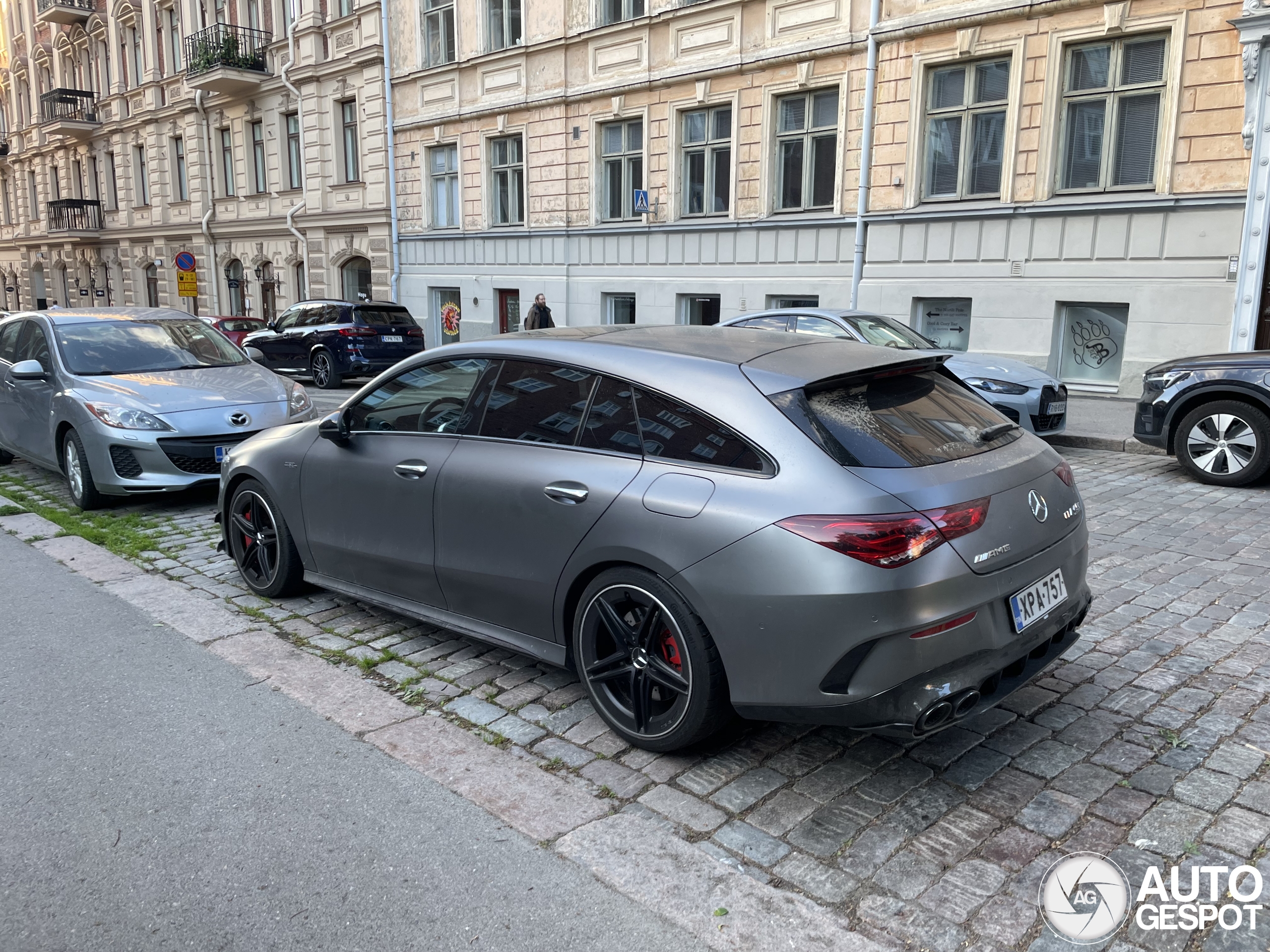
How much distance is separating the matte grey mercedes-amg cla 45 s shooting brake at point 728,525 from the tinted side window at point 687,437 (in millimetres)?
10

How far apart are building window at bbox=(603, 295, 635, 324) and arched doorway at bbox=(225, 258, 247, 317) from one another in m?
16.3

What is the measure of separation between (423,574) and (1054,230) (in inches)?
519

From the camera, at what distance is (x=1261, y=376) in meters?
7.75

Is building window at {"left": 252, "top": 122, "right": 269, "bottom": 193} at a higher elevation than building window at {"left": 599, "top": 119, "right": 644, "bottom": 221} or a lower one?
higher

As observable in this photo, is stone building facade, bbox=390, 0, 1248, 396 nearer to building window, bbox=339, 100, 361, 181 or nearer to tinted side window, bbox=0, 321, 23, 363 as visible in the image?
building window, bbox=339, 100, 361, 181

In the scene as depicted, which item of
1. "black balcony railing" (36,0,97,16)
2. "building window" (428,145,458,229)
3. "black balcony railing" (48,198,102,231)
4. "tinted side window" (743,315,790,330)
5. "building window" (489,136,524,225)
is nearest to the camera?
"tinted side window" (743,315,790,330)

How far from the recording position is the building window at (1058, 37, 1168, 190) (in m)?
13.7

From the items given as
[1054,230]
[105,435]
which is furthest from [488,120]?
→ [105,435]

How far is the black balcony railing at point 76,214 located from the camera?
40.5m

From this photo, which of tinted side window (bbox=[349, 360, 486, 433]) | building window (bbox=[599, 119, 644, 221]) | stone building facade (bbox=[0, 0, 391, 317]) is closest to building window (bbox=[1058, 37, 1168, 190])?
building window (bbox=[599, 119, 644, 221])

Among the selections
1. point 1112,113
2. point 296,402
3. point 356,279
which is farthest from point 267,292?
point 1112,113

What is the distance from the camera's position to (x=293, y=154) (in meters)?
29.0

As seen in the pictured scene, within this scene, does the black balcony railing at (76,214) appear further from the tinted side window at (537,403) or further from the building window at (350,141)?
the tinted side window at (537,403)

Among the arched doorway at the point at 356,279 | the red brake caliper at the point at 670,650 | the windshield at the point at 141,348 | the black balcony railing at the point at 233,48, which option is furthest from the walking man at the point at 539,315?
the red brake caliper at the point at 670,650
